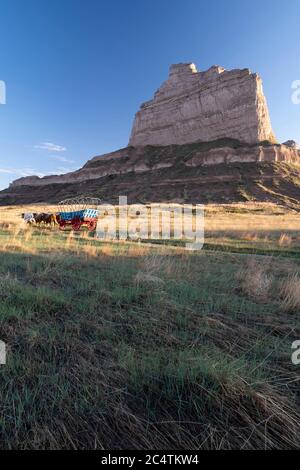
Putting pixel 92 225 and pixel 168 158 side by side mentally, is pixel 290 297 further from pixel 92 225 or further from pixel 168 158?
pixel 168 158

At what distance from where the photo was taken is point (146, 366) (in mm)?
2182

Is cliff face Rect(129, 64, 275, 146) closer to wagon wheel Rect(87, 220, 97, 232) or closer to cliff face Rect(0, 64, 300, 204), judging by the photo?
cliff face Rect(0, 64, 300, 204)

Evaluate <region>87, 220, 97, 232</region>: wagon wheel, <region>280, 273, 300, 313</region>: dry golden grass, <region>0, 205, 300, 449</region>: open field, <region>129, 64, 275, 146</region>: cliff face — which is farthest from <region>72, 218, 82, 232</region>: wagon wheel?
<region>129, 64, 275, 146</region>: cliff face

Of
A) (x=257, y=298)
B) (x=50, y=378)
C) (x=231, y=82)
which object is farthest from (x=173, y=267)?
(x=231, y=82)

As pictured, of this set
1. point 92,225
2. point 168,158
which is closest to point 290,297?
point 92,225

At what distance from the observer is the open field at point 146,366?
1.67m

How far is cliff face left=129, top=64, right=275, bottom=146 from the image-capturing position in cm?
10312

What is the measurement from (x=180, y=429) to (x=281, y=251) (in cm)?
1093

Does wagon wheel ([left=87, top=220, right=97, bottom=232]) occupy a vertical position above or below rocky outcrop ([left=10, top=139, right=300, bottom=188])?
below

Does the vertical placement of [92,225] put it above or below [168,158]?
below

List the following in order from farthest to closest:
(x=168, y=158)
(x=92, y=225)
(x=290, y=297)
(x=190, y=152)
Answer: (x=168, y=158) → (x=190, y=152) → (x=92, y=225) → (x=290, y=297)

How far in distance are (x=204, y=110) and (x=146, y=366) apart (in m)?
127

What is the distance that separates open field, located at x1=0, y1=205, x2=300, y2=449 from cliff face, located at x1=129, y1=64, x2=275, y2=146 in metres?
107

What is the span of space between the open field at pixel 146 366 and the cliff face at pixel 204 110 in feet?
350
